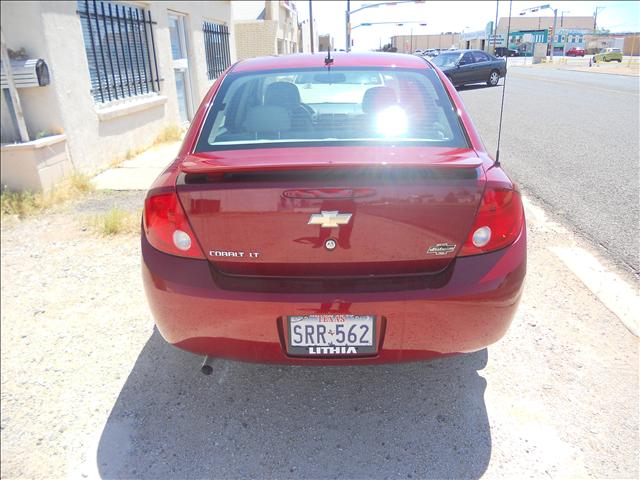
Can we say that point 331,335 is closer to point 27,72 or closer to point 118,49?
point 27,72

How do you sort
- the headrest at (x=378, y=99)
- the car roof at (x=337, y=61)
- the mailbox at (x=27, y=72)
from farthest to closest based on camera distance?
the mailbox at (x=27, y=72), the car roof at (x=337, y=61), the headrest at (x=378, y=99)

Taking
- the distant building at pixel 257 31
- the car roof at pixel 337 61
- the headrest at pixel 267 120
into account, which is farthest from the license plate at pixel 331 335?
the distant building at pixel 257 31

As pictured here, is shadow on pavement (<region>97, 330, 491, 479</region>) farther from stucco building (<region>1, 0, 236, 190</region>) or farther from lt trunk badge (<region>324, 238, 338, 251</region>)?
stucco building (<region>1, 0, 236, 190</region>)

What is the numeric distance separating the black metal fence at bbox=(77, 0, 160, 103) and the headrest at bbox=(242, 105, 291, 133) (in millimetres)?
5343

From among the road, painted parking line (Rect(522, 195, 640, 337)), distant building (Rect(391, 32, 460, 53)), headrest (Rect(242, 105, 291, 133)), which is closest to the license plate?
headrest (Rect(242, 105, 291, 133))

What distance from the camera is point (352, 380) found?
8.82 ft

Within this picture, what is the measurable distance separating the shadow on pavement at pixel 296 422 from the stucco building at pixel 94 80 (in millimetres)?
4122

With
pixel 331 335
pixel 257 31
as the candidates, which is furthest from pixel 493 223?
pixel 257 31

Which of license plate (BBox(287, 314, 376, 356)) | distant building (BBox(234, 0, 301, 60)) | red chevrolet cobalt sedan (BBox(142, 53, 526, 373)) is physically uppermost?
distant building (BBox(234, 0, 301, 60))

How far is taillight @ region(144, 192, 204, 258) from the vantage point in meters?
2.09

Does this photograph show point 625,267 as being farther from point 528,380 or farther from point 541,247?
point 528,380

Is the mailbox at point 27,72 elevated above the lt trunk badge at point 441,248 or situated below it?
above

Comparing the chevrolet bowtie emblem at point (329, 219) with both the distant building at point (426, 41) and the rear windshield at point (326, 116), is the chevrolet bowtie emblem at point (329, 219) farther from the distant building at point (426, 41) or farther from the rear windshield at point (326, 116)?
the distant building at point (426, 41)

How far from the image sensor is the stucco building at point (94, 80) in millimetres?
5711
